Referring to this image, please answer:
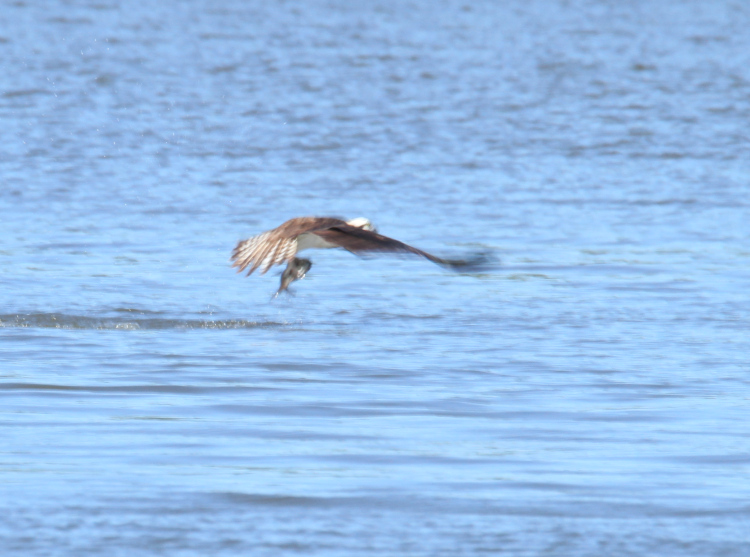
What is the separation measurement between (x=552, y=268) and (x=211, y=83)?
35.9 ft

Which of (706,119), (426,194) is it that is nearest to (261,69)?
(706,119)

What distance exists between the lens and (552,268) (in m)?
10.3

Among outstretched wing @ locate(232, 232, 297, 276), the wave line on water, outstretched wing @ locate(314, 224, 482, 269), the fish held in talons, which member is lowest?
the wave line on water

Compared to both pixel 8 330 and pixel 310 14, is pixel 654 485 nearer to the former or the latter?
pixel 8 330

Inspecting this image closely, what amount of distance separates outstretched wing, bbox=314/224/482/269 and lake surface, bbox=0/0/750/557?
24.0 inches

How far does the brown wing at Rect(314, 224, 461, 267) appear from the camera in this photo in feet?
23.2

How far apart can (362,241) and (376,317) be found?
1.54 metres

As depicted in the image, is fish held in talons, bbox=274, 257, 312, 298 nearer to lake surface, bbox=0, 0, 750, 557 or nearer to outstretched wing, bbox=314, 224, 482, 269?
lake surface, bbox=0, 0, 750, 557

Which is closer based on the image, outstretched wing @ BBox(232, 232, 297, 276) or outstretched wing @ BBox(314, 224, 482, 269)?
outstretched wing @ BBox(314, 224, 482, 269)

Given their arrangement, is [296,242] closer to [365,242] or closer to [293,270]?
[293,270]

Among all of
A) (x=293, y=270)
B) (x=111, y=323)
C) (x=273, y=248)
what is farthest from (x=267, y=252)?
(x=111, y=323)

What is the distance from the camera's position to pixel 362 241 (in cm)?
734

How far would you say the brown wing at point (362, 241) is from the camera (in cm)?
707

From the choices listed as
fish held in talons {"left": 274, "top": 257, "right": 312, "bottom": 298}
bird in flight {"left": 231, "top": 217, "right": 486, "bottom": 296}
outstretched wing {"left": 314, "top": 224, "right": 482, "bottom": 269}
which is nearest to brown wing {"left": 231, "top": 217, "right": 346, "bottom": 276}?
bird in flight {"left": 231, "top": 217, "right": 486, "bottom": 296}
